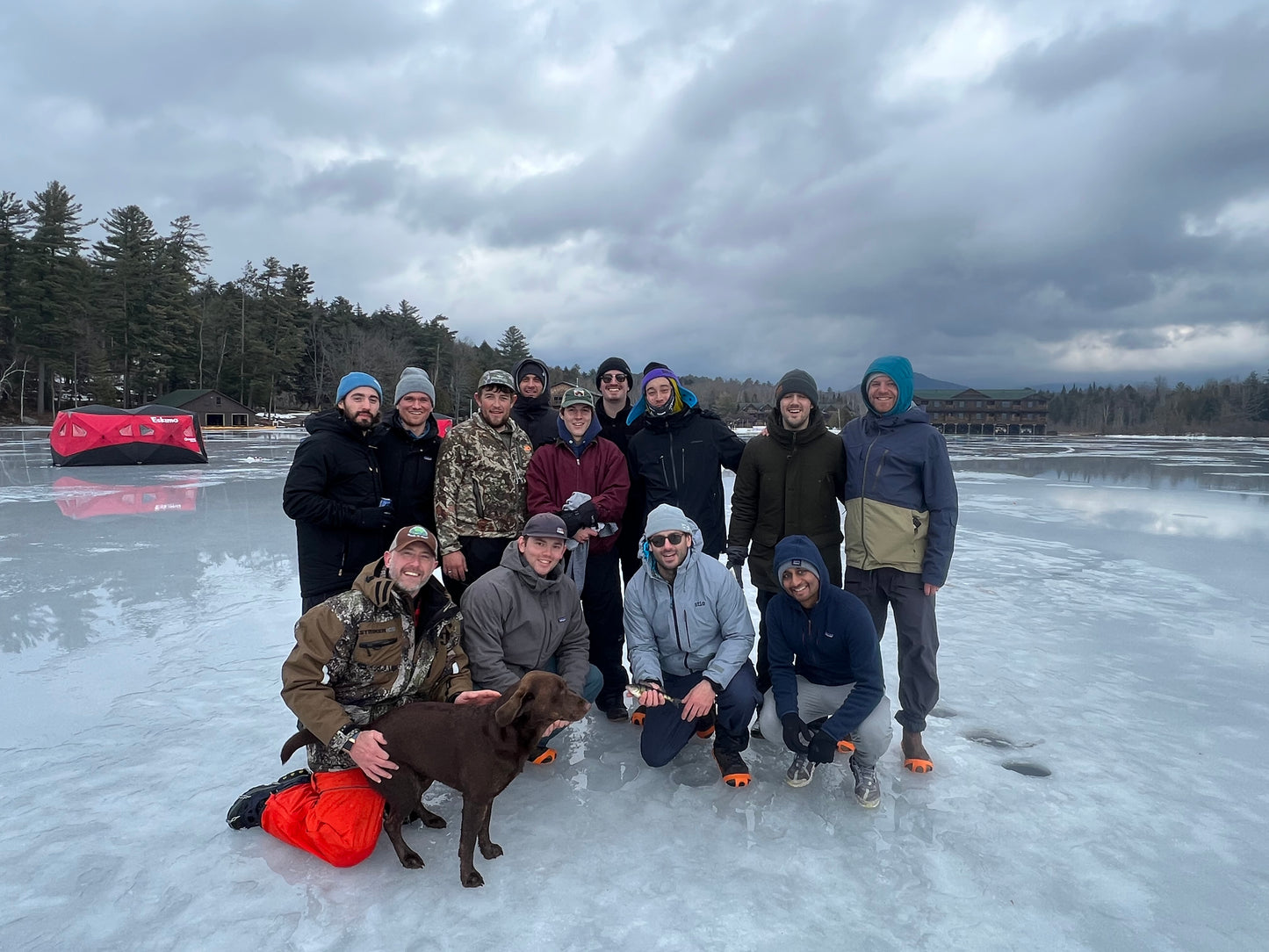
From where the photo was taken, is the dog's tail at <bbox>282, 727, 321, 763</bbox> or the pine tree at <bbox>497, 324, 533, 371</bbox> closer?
the dog's tail at <bbox>282, 727, 321, 763</bbox>

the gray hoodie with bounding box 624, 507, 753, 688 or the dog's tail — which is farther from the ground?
the gray hoodie with bounding box 624, 507, 753, 688

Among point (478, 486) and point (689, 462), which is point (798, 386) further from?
point (478, 486)

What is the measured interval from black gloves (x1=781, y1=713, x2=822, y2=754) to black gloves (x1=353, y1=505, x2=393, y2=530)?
217 cm

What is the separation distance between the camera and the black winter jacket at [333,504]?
3359 millimetres

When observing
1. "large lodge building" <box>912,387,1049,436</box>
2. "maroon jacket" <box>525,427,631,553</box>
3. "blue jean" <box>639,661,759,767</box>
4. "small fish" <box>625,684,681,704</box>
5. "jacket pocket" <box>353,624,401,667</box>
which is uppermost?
"large lodge building" <box>912,387,1049,436</box>

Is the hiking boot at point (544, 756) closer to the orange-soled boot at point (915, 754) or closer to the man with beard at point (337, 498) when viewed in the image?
the man with beard at point (337, 498)

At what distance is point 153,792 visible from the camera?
9.69ft

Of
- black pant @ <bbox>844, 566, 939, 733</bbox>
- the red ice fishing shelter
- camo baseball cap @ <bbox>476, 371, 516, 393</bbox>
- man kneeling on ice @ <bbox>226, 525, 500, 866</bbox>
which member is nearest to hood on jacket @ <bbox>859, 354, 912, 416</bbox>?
black pant @ <bbox>844, 566, 939, 733</bbox>

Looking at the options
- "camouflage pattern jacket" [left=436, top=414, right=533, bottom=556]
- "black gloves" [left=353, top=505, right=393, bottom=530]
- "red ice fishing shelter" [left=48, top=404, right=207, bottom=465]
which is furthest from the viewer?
"red ice fishing shelter" [left=48, top=404, right=207, bottom=465]

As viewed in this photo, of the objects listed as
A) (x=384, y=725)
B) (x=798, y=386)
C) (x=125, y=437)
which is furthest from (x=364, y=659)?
(x=125, y=437)

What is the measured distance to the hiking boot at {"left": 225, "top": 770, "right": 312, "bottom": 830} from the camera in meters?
2.69

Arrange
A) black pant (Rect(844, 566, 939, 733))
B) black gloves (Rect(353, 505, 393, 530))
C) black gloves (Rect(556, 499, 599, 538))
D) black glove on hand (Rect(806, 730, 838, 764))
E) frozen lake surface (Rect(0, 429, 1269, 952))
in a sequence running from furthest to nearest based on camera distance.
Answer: black gloves (Rect(556, 499, 599, 538)), black gloves (Rect(353, 505, 393, 530)), black pant (Rect(844, 566, 939, 733)), black glove on hand (Rect(806, 730, 838, 764)), frozen lake surface (Rect(0, 429, 1269, 952))

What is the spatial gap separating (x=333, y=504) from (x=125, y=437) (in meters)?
20.8

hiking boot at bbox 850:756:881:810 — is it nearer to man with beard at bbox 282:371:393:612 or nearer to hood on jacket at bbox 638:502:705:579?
hood on jacket at bbox 638:502:705:579
